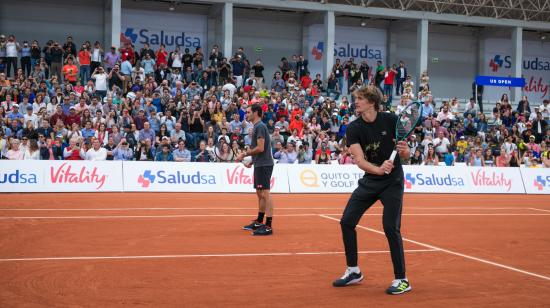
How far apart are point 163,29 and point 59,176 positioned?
61.6ft

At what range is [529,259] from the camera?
938cm

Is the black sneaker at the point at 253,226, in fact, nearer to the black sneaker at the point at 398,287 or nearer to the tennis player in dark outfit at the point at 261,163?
the tennis player in dark outfit at the point at 261,163

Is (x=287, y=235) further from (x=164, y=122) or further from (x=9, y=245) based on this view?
(x=164, y=122)

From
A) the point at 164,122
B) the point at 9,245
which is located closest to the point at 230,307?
the point at 9,245

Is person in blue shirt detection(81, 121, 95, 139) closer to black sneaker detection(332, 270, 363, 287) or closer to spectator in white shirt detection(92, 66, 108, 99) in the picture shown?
spectator in white shirt detection(92, 66, 108, 99)

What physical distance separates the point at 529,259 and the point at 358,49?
109ft

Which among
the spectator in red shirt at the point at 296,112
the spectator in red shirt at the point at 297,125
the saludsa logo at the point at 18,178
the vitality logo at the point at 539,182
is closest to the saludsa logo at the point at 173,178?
the saludsa logo at the point at 18,178

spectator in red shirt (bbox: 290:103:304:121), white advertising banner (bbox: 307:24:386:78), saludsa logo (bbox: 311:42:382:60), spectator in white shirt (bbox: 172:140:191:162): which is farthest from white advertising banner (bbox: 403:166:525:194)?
saludsa logo (bbox: 311:42:382:60)

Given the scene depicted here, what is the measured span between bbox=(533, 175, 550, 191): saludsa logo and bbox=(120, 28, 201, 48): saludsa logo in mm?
20652

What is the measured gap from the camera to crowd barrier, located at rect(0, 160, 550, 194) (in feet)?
63.6

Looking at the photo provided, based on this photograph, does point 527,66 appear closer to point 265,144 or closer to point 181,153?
point 181,153

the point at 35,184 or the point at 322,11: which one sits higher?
the point at 322,11

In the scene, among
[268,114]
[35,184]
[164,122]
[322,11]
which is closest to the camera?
[35,184]

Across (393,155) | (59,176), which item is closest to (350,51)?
(59,176)
